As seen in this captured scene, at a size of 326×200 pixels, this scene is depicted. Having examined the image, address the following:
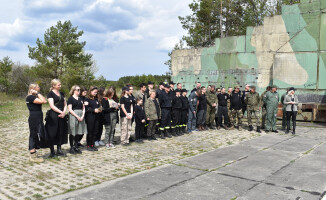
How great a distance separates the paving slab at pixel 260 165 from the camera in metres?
5.03

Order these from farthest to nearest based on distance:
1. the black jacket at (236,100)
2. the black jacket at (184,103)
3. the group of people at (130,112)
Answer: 1. the black jacket at (236,100)
2. the black jacket at (184,103)
3. the group of people at (130,112)

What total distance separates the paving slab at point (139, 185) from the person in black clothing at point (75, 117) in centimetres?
232

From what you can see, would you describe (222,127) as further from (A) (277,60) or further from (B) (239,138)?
(A) (277,60)

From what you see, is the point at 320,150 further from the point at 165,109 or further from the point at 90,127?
the point at 90,127

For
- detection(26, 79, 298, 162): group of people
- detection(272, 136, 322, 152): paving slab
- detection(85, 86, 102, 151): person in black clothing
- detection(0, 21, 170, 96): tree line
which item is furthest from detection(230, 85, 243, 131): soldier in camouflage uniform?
detection(0, 21, 170, 96): tree line

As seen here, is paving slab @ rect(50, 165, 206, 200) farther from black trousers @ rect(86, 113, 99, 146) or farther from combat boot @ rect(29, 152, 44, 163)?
black trousers @ rect(86, 113, 99, 146)

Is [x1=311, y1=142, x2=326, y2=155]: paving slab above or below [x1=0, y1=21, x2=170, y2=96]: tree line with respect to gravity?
below

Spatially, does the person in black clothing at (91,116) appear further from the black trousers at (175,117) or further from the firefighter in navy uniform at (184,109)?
the firefighter in navy uniform at (184,109)

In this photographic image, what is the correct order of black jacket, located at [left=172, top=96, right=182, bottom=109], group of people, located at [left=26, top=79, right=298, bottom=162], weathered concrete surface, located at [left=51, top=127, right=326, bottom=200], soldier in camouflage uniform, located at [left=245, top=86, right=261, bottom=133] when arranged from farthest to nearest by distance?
soldier in camouflage uniform, located at [left=245, top=86, right=261, bottom=133] → black jacket, located at [left=172, top=96, right=182, bottom=109] → group of people, located at [left=26, top=79, right=298, bottom=162] → weathered concrete surface, located at [left=51, top=127, right=326, bottom=200]

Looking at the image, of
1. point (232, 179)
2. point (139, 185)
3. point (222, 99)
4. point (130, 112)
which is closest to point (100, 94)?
point (130, 112)

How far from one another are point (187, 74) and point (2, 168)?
38.2 ft

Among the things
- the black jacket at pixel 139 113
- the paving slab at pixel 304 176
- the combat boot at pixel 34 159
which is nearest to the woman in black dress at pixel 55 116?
the combat boot at pixel 34 159

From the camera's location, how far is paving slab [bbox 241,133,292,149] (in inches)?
301

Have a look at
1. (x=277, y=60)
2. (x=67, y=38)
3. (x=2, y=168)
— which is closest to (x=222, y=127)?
(x=277, y=60)
